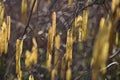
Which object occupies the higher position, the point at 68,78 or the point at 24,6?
the point at 24,6

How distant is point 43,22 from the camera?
2.58 metres

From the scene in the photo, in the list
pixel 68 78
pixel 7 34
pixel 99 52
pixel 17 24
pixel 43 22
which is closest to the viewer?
pixel 99 52

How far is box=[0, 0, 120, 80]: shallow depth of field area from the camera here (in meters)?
1.50

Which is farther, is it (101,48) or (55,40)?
(55,40)

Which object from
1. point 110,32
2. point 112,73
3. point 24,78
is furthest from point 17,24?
point 110,32

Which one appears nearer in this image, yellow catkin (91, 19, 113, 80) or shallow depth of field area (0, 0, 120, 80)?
yellow catkin (91, 19, 113, 80)

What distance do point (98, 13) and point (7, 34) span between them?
1493mm

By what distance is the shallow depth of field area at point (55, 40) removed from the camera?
1499 mm

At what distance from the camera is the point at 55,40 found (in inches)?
66.9

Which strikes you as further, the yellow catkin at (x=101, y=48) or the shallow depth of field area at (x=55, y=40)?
the shallow depth of field area at (x=55, y=40)

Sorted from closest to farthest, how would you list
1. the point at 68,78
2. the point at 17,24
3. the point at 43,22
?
1. the point at 68,78
2. the point at 43,22
3. the point at 17,24

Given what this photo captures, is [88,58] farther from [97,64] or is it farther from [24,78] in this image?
[97,64]

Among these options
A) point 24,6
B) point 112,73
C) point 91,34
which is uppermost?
point 24,6

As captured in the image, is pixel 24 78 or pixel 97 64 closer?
pixel 97 64
